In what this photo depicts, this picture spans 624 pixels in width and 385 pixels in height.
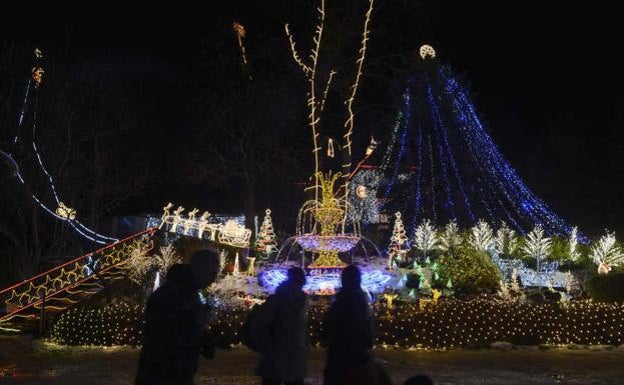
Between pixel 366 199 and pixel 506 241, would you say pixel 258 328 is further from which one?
pixel 366 199

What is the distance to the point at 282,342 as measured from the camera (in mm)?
5016

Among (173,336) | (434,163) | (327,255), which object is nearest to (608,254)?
(327,255)

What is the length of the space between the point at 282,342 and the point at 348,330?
1.77ft

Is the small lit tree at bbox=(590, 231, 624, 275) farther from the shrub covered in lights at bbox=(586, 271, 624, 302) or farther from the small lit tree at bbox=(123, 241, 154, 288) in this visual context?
the small lit tree at bbox=(123, 241, 154, 288)

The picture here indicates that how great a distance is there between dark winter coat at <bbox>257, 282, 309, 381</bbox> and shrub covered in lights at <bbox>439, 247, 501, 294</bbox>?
32.3 feet

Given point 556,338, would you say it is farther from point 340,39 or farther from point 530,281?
point 340,39

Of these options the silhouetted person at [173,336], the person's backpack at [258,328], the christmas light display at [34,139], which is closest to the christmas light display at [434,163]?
the christmas light display at [34,139]

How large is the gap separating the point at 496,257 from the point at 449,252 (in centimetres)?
429

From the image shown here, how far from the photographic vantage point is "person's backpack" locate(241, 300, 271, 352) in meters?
4.97

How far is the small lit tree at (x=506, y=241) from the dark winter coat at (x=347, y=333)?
15.8 meters

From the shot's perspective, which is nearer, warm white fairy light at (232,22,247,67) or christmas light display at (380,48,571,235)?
warm white fairy light at (232,22,247,67)

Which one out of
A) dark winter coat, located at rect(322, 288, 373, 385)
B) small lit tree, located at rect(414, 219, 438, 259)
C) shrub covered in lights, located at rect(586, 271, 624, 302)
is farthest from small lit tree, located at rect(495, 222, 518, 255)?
dark winter coat, located at rect(322, 288, 373, 385)

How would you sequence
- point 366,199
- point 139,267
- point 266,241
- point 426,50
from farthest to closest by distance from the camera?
point 366,199
point 266,241
point 426,50
point 139,267

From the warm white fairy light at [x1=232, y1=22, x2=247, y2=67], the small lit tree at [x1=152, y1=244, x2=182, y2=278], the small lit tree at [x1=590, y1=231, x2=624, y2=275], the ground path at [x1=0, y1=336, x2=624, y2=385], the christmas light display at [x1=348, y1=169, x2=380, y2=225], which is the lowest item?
the ground path at [x1=0, y1=336, x2=624, y2=385]
